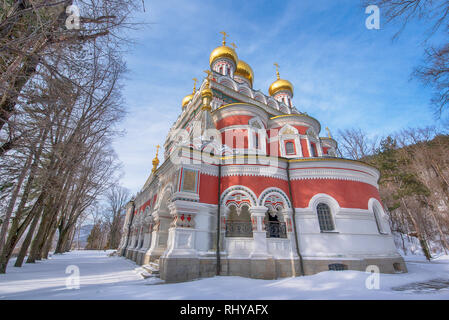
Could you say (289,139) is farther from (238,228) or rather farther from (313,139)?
(238,228)

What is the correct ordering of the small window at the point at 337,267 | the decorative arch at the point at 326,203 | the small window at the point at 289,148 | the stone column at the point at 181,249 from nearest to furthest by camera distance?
the stone column at the point at 181,249 < the small window at the point at 337,267 < the decorative arch at the point at 326,203 < the small window at the point at 289,148

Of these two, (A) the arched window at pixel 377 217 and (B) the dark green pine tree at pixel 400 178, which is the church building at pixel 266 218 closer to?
(A) the arched window at pixel 377 217

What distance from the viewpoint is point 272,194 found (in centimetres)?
912

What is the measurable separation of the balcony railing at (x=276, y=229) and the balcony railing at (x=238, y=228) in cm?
88

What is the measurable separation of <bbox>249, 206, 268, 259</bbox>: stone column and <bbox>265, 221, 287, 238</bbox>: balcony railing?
712mm

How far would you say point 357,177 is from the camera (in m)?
9.84

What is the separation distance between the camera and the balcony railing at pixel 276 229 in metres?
8.93

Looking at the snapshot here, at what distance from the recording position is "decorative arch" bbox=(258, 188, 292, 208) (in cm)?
885

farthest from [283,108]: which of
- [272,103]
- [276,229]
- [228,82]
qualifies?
[276,229]

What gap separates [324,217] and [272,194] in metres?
2.62

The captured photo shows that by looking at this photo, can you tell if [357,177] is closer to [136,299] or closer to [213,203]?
[213,203]

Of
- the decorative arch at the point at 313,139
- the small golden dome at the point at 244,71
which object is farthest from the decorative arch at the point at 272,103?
the decorative arch at the point at 313,139

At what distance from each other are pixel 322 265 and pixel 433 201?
14820 mm

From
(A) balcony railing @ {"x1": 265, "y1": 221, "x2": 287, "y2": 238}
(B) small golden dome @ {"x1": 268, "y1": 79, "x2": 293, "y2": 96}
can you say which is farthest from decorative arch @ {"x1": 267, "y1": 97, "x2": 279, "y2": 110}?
(A) balcony railing @ {"x1": 265, "y1": 221, "x2": 287, "y2": 238}
